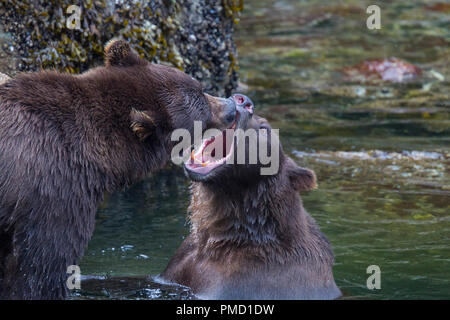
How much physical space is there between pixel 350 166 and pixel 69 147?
5.45 m

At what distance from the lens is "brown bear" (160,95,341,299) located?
256 inches

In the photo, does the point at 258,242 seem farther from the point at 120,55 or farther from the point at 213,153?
the point at 120,55

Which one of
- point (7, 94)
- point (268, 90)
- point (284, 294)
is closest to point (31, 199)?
point (7, 94)

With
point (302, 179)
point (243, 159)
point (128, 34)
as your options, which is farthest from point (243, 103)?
point (128, 34)

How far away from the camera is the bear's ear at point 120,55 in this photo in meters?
5.95

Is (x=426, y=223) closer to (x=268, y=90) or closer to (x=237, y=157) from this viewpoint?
(x=237, y=157)

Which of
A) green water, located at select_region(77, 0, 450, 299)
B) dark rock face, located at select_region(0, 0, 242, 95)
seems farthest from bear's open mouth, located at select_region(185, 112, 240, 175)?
dark rock face, located at select_region(0, 0, 242, 95)

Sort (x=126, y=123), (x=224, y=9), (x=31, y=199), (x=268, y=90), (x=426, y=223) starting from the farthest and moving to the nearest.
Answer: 1. (x=268, y=90)
2. (x=224, y=9)
3. (x=426, y=223)
4. (x=126, y=123)
5. (x=31, y=199)

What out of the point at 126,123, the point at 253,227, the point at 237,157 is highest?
the point at 126,123

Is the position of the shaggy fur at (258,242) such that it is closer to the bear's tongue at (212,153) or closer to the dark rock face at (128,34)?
the bear's tongue at (212,153)

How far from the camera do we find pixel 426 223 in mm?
8523

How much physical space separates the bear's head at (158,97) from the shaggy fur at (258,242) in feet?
2.18

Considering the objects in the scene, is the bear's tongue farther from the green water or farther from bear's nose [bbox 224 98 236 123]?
the green water
